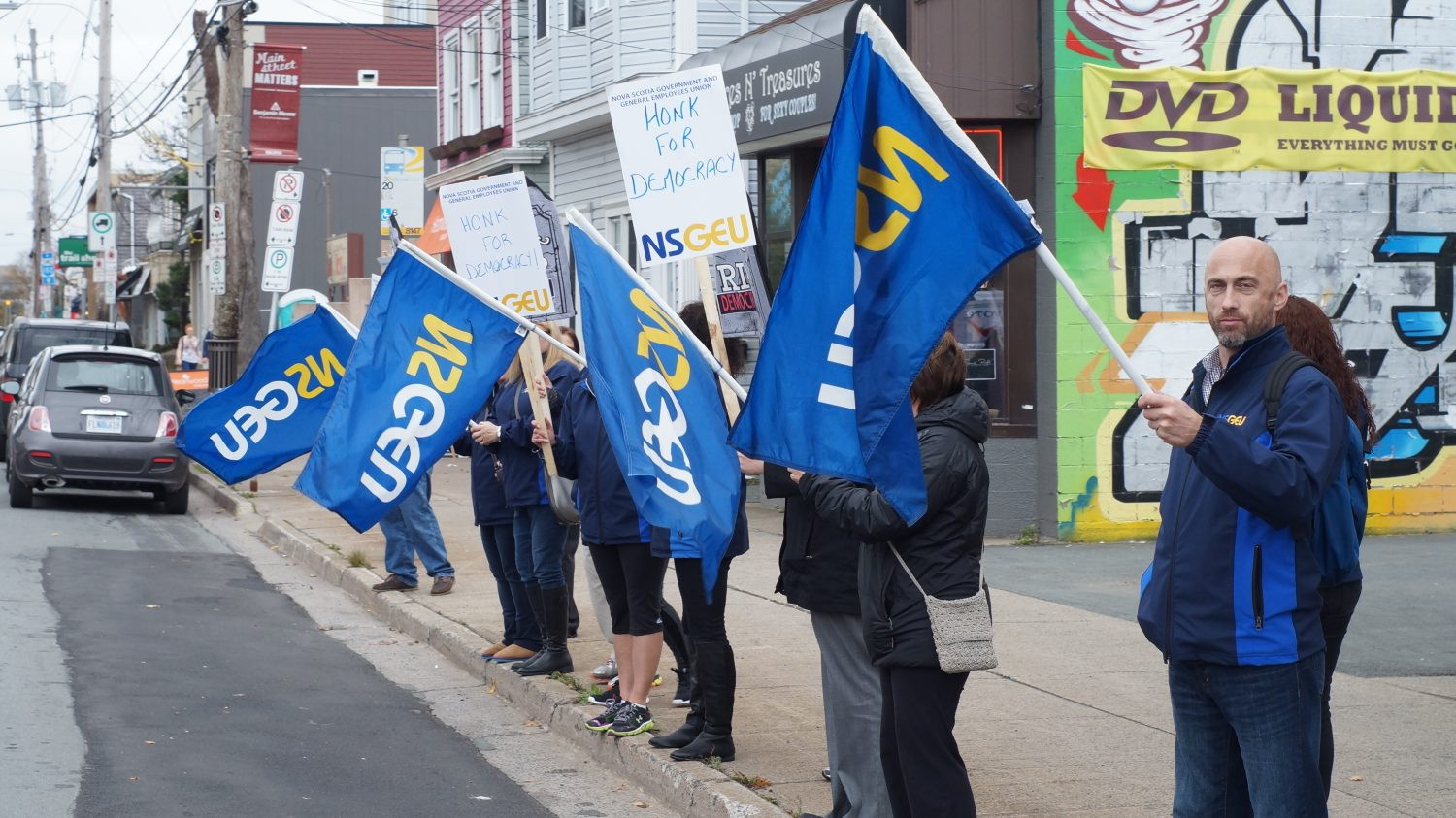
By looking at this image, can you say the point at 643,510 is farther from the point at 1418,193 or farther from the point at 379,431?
the point at 1418,193

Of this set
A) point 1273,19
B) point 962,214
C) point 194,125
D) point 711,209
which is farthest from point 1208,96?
point 194,125

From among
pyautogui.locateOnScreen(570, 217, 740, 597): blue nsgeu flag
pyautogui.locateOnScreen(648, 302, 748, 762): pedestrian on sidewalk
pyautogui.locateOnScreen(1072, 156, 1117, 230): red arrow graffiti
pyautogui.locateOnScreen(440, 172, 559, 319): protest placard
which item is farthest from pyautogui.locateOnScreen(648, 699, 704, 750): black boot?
pyautogui.locateOnScreen(1072, 156, 1117, 230): red arrow graffiti

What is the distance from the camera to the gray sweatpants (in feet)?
17.9

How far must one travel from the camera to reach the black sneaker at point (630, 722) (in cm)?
703

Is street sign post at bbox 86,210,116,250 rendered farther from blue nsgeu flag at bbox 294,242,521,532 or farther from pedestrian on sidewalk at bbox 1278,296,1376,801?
pedestrian on sidewalk at bbox 1278,296,1376,801

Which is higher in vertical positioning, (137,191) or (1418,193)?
(137,191)

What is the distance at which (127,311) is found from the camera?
71188 millimetres

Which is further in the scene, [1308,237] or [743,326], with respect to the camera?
[1308,237]

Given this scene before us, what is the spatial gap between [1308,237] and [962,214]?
1021cm

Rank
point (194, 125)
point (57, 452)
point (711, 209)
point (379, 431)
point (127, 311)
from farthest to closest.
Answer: point (127, 311)
point (194, 125)
point (57, 452)
point (379, 431)
point (711, 209)

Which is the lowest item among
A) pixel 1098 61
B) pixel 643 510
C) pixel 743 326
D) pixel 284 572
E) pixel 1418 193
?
pixel 284 572

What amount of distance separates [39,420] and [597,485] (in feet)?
38.6

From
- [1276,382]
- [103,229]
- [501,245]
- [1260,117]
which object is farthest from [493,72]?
[1276,382]

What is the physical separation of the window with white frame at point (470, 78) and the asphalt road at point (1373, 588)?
16.9 meters
